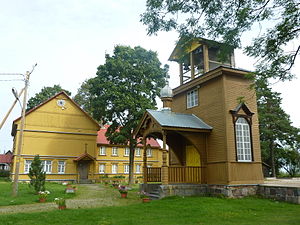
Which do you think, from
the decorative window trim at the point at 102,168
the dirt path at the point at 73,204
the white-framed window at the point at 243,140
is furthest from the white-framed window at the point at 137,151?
the white-framed window at the point at 243,140

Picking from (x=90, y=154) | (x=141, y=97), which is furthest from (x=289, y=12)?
(x=90, y=154)

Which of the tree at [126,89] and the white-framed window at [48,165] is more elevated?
the tree at [126,89]

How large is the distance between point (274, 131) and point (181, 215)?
23199 millimetres

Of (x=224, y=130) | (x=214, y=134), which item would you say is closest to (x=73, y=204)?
(x=214, y=134)

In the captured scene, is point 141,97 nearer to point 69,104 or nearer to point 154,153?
point 69,104

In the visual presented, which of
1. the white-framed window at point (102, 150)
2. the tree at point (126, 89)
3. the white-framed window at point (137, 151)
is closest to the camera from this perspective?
the tree at point (126, 89)

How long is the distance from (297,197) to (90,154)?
21401 mm

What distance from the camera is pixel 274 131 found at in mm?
28453

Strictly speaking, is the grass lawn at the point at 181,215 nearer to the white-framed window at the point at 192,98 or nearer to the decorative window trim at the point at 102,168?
the white-framed window at the point at 192,98

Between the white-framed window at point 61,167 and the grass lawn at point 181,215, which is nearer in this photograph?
the grass lawn at point 181,215

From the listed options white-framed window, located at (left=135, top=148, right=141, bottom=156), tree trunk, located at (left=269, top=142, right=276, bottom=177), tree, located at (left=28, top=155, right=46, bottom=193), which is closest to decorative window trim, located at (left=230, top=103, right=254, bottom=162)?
tree, located at (left=28, top=155, right=46, bottom=193)

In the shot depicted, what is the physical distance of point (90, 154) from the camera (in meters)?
28.6

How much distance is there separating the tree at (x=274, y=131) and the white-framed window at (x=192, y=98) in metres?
14.7

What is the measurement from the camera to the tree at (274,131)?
2823cm
